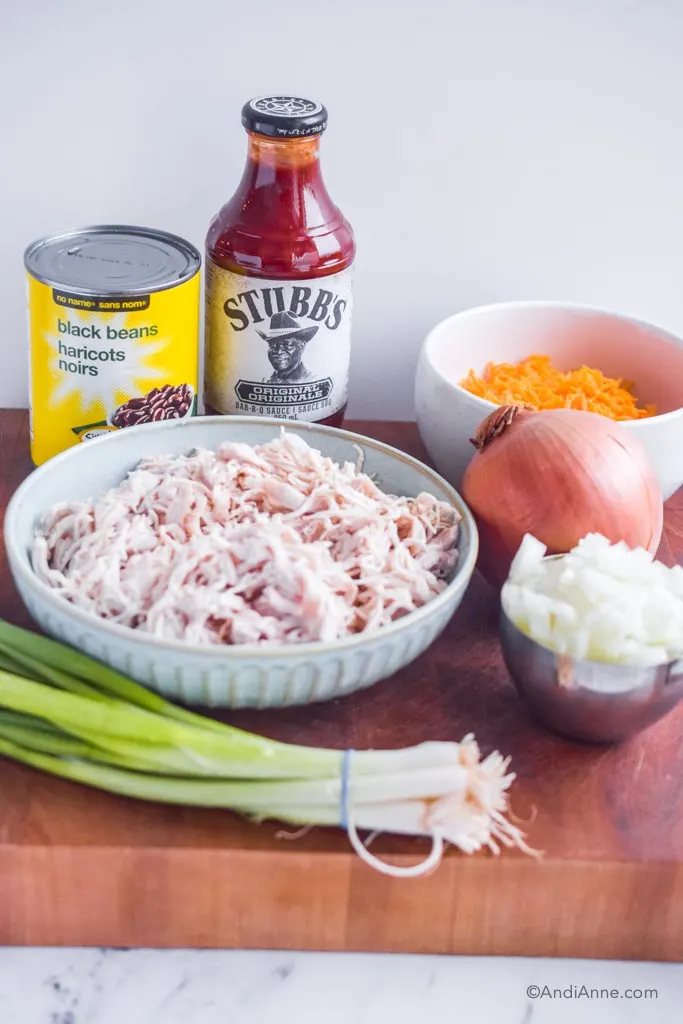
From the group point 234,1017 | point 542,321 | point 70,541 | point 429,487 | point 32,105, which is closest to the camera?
point 234,1017

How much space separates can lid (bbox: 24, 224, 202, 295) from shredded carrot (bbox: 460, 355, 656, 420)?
412mm

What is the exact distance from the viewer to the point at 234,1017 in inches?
40.1

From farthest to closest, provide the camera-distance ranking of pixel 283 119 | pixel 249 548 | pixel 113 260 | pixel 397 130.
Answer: pixel 397 130 → pixel 113 260 → pixel 283 119 → pixel 249 548

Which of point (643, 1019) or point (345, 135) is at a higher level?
point (345, 135)

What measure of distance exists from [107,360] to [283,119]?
346mm

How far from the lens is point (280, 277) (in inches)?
57.1

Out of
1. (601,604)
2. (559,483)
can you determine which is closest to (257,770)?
(601,604)

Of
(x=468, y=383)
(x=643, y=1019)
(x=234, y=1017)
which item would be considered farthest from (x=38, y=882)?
(x=468, y=383)

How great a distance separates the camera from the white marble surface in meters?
1.02

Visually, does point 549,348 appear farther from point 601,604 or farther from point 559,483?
point 601,604

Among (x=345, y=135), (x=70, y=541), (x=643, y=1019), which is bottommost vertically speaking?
(x=643, y=1019)

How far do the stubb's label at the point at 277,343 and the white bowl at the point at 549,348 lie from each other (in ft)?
0.40

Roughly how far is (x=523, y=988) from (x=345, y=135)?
108cm

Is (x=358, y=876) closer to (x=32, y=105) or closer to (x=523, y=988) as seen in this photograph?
(x=523, y=988)
